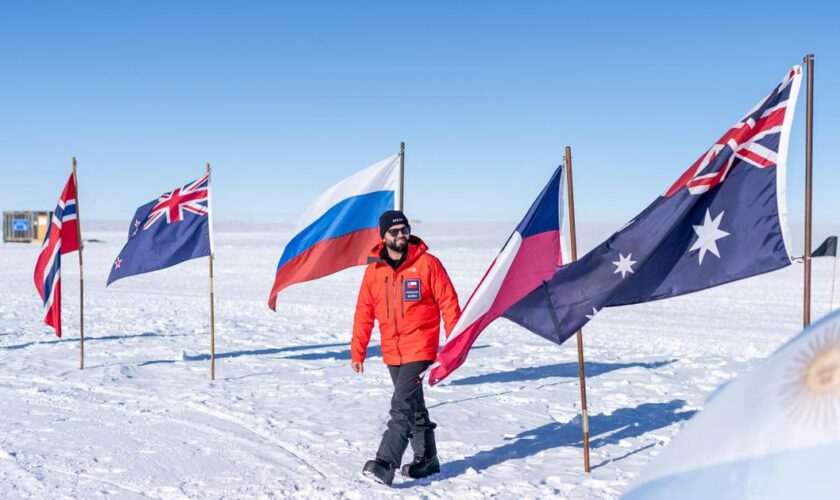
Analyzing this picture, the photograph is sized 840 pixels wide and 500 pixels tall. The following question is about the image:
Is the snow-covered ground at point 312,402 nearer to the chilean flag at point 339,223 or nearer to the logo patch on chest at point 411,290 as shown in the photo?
the logo patch on chest at point 411,290

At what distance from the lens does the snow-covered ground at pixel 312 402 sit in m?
5.31

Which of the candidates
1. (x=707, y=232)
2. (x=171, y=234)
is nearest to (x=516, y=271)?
(x=707, y=232)

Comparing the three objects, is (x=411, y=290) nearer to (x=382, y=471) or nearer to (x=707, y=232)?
(x=382, y=471)

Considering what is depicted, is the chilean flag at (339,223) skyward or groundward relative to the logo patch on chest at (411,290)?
skyward

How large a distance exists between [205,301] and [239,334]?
5664 millimetres

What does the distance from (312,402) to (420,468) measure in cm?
281

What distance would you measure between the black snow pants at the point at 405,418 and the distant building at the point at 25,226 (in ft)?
164

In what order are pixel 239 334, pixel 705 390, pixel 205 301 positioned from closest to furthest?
pixel 705 390 < pixel 239 334 < pixel 205 301

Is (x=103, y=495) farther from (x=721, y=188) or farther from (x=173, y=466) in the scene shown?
(x=721, y=188)

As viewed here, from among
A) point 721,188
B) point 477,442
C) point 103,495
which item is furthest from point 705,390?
point 103,495

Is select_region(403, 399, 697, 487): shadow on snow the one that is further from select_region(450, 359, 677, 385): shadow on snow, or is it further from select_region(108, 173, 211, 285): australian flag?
select_region(108, 173, 211, 285): australian flag

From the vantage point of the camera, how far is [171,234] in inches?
364

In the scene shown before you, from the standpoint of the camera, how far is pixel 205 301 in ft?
60.8

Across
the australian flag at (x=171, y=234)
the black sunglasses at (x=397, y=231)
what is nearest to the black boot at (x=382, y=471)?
the black sunglasses at (x=397, y=231)
